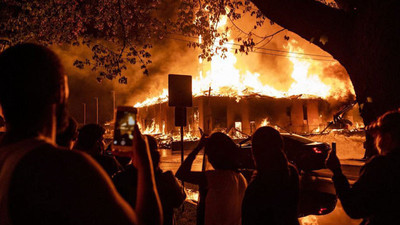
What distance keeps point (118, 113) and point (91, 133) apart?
2.36m

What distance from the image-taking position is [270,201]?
252 cm

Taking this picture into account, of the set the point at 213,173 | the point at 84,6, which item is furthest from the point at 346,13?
the point at 84,6

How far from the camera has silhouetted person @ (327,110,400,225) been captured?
202cm

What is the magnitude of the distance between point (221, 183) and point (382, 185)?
1468mm

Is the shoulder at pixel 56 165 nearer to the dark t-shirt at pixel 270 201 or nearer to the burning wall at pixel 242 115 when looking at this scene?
the dark t-shirt at pixel 270 201

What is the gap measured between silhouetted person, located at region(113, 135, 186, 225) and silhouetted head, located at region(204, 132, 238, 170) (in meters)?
0.51

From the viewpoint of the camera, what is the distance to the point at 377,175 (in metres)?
2.05

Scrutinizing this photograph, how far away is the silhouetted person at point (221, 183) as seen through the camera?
9.42 feet

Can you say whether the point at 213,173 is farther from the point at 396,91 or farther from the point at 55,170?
the point at 396,91

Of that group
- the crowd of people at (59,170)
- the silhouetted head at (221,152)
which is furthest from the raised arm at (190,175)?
the crowd of people at (59,170)

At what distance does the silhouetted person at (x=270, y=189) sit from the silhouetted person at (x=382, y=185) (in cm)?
51

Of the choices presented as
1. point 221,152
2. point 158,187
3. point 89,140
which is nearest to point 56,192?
point 158,187

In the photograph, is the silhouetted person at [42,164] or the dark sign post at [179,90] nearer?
the silhouetted person at [42,164]

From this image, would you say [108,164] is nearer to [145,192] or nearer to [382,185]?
[145,192]
